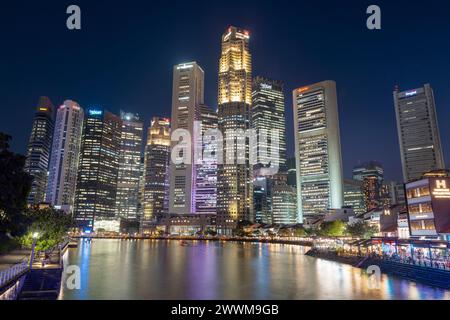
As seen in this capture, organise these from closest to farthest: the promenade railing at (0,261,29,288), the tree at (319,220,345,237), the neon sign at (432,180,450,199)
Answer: the promenade railing at (0,261,29,288) < the neon sign at (432,180,450,199) < the tree at (319,220,345,237)

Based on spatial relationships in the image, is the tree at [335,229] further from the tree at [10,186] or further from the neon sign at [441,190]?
the tree at [10,186]

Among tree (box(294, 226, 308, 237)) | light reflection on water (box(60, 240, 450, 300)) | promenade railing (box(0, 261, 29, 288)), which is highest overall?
tree (box(294, 226, 308, 237))

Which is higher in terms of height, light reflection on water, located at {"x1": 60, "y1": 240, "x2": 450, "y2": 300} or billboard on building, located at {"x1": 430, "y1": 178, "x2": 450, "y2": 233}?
billboard on building, located at {"x1": 430, "y1": 178, "x2": 450, "y2": 233}

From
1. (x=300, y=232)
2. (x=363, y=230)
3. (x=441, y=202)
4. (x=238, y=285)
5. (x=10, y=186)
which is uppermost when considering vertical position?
(x=441, y=202)

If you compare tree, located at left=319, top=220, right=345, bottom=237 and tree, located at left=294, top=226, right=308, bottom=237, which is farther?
tree, located at left=294, top=226, right=308, bottom=237

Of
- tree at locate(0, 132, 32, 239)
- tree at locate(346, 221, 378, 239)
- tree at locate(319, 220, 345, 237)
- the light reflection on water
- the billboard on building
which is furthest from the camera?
tree at locate(319, 220, 345, 237)

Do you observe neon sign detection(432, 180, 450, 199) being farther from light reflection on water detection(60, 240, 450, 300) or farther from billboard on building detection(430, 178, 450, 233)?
light reflection on water detection(60, 240, 450, 300)

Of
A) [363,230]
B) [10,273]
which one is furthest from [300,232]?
[10,273]

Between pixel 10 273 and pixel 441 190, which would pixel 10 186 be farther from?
pixel 441 190

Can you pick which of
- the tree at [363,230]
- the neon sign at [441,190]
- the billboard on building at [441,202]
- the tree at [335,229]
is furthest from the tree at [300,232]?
the neon sign at [441,190]

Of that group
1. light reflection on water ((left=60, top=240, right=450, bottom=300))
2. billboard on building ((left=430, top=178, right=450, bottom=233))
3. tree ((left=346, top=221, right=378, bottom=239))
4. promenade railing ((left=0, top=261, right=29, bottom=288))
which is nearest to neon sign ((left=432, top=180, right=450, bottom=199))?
billboard on building ((left=430, top=178, right=450, bottom=233))

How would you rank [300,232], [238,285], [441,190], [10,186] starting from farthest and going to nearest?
[300,232]
[441,190]
[238,285]
[10,186]

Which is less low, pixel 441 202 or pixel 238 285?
pixel 441 202
